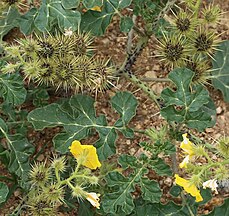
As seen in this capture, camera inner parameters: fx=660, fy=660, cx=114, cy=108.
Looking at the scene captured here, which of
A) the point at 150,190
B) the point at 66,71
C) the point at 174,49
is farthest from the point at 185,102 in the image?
the point at 66,71

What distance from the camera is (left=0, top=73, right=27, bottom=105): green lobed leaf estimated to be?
9.36 ft

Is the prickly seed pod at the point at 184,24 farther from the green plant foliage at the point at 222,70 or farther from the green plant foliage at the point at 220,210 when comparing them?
the green plant foliage at the point at 220,210

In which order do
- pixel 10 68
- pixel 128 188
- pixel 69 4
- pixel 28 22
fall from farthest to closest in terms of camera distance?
pixel 28 22, pixel 69 4, pixel 10 68, pixel 128 188

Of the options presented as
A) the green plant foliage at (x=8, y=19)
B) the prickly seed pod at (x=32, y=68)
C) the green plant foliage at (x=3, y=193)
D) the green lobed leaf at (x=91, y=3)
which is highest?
the green lobed leaf at (x=91, y=3)

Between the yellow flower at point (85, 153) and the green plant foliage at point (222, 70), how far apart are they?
2.84 ft

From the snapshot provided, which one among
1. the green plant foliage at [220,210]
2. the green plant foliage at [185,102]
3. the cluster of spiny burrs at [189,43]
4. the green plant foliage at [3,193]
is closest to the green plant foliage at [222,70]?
the cluster of spiny burrs at [189,43]

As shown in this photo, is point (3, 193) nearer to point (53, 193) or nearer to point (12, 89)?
point (53, 193)

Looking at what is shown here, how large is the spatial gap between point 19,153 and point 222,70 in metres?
1.11

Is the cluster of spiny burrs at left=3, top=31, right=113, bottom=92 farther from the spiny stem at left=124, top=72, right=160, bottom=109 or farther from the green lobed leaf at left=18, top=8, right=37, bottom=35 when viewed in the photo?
the spiny stem at left=124, top=72, right=160, bottom=109

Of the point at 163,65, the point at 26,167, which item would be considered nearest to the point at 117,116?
the point at 163,65

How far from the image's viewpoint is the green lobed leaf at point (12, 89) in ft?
9.36

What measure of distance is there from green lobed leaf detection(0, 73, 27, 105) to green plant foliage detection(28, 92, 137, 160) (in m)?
0.08

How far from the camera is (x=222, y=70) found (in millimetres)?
3297

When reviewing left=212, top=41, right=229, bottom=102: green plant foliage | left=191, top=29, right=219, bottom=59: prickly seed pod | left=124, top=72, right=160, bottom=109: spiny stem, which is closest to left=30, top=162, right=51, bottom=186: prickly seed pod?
left=124, top=72, right=160, bottom=109: spiny stem
